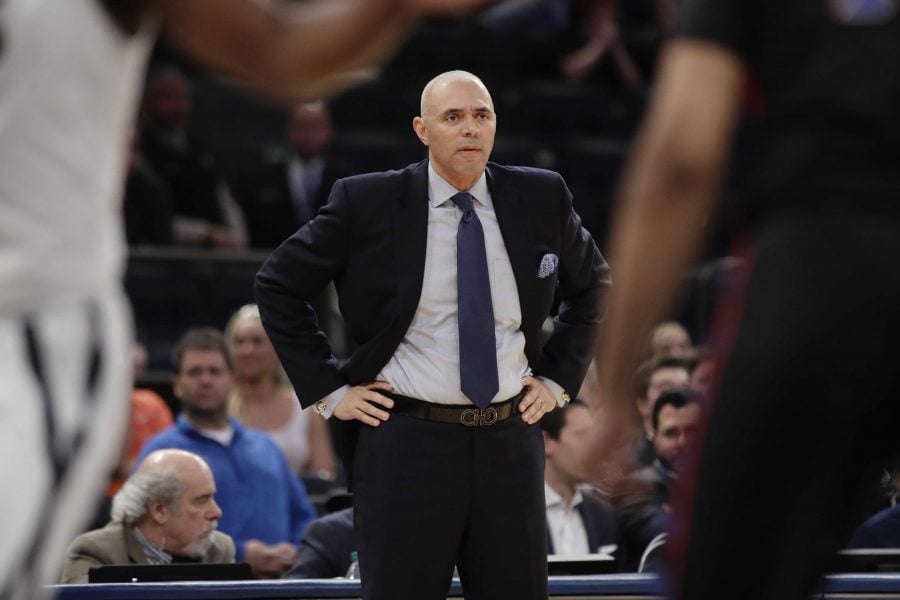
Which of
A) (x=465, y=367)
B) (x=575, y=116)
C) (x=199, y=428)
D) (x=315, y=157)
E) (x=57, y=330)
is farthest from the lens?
(x=575, y=116)

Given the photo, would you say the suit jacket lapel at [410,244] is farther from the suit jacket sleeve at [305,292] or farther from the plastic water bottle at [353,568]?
the plastic water bottle at [353,568]

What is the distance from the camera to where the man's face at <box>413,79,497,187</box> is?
5078 millimetres

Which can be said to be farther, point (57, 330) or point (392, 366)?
point (392, 366)

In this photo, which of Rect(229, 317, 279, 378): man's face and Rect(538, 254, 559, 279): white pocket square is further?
Rect(229, 317, 279, 378): man's face

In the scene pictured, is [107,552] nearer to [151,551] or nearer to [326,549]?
[151,551]

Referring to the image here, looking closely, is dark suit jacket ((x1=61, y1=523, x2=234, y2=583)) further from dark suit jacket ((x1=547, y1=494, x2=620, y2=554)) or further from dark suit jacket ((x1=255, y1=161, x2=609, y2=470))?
dark suit jacket ((x1=255, y1=161, x2=609, y2=470))

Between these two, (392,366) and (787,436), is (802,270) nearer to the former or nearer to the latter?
(787,436)

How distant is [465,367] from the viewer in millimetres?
4848

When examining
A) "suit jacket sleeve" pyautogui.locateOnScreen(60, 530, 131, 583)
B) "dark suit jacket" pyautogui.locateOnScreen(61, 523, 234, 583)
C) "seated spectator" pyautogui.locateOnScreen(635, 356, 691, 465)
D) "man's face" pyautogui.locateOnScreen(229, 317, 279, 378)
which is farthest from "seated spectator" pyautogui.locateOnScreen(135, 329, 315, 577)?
"seated spectator" pyautogui.locateOnScreen(635, 356, 691, 465)

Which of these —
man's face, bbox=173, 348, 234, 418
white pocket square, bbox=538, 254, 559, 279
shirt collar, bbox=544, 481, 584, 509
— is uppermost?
man's face, bbox=173, 348, 234, 418

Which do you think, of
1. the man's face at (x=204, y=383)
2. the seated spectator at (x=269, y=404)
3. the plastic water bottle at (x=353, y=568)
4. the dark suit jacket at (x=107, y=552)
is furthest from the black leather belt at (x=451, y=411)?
the seated spectator at (x=269, y=404)

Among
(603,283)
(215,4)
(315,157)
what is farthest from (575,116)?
(215,4)

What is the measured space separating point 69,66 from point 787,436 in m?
1.14

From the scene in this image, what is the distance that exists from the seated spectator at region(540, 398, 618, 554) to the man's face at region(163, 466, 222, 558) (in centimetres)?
153
